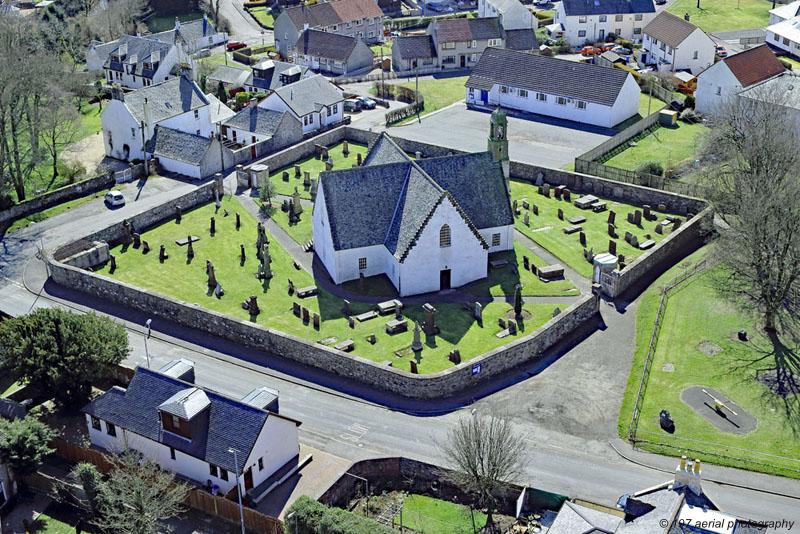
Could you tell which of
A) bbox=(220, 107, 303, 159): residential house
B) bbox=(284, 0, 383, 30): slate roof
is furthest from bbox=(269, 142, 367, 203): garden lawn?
bbox=(284, 0, 383, 30): slate roof

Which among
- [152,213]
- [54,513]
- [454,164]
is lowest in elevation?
[54,513]

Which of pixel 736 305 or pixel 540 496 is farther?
pixel 736 305

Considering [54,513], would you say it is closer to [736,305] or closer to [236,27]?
[736,305]

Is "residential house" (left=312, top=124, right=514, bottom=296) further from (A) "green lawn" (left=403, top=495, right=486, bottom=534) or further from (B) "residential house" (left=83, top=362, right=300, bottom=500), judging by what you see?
(A) "green lawn" (left=403, top=495, right=486, bottom=534)

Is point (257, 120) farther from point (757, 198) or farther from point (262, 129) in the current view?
point (757, 198)

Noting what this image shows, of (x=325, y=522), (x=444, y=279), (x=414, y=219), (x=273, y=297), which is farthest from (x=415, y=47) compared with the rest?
(x=325, y=522)

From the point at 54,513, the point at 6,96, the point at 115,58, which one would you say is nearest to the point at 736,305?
the point at 54,513

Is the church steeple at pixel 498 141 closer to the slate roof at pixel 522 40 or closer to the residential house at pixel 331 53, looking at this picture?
the residential house at pixel 331 53
